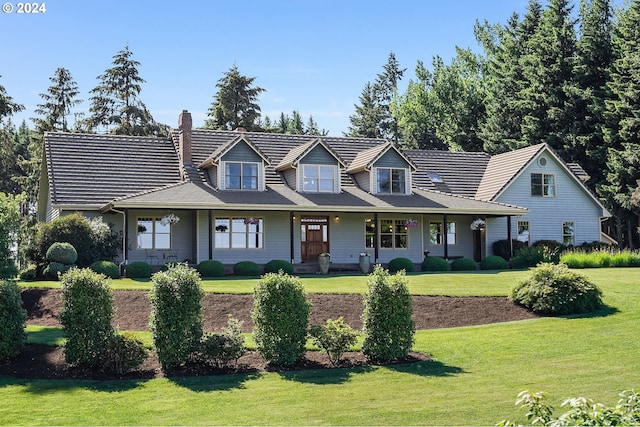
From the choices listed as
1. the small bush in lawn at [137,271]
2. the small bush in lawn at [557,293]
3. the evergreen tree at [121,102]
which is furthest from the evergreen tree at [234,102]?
the small bush in lawn at [557,293]

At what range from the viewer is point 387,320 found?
45.3ft

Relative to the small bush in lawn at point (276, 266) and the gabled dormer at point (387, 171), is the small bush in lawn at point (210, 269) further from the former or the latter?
the gabled dormer at point (387, 171)

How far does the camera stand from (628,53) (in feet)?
144

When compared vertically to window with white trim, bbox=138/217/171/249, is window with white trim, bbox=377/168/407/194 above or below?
above

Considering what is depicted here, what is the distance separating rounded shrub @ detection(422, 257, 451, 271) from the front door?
4.64 meters

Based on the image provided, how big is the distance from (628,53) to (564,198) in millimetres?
12859

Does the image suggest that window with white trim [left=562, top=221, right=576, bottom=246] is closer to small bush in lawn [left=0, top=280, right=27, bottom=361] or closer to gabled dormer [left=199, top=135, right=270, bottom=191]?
gabled dormer [left=199, top=135, right=270, bottom=191]

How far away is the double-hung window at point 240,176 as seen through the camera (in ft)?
101

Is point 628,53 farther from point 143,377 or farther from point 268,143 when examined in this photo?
point 143,377

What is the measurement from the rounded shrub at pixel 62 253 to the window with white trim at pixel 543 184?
77.7 ft

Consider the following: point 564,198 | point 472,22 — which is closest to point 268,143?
point 564,198

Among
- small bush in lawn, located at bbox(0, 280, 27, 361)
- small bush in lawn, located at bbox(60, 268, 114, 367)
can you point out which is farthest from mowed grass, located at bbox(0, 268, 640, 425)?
small bush in lawn, located at bbox(0, 280, 27, 361)

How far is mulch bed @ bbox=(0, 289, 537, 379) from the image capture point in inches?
514

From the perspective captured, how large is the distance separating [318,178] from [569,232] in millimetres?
14711
